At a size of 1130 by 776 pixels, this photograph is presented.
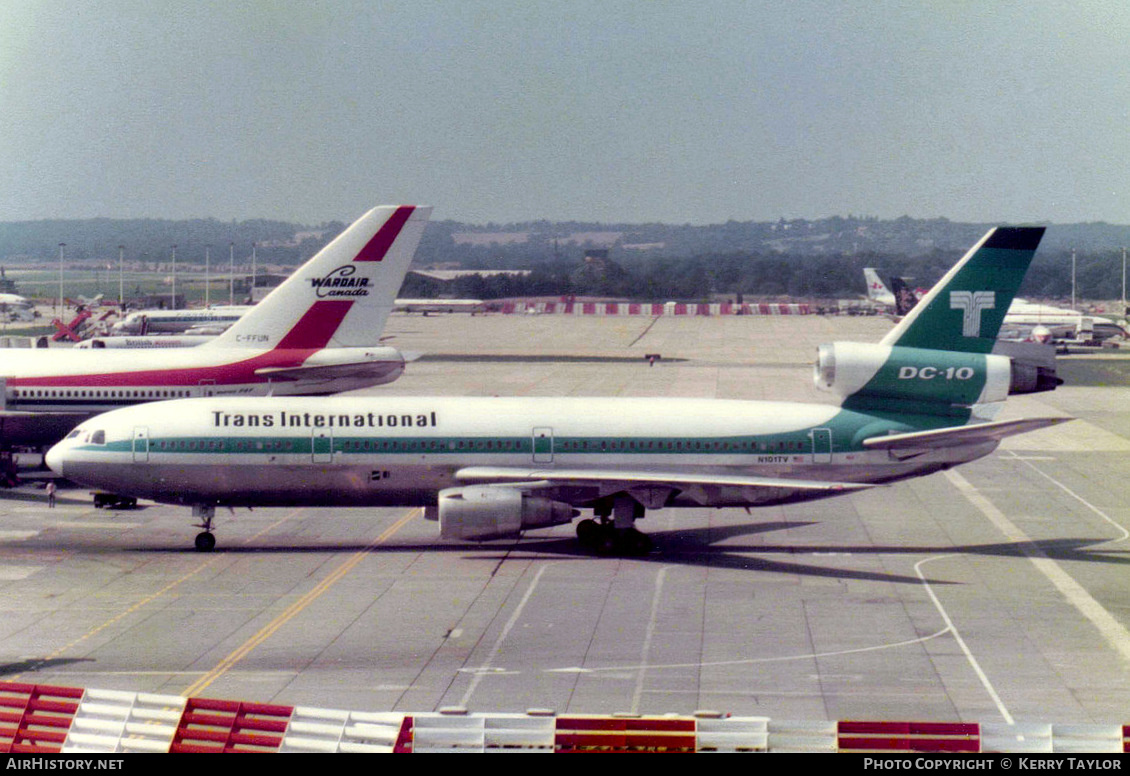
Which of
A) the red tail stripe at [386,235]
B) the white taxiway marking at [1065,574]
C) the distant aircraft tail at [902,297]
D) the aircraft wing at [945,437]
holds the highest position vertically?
the red tail stripe at [386,235]

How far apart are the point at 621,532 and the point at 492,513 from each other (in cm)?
432

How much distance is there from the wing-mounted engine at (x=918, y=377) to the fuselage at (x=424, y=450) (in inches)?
33.8

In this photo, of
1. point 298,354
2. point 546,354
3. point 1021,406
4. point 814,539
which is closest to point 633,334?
point 546,354

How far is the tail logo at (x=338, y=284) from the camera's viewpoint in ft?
201

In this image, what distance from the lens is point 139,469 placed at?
4541 centimetres

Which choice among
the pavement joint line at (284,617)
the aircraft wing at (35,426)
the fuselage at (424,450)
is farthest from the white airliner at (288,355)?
the fuselage at (424,450)

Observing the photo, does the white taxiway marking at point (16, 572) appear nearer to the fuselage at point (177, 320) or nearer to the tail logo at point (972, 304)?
the tail logo at point (972, 304)

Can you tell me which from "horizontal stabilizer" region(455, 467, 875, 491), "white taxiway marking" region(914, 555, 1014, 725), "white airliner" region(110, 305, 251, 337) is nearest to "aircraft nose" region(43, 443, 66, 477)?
"horizontal stabilizer" region(455, 467, 875, 491)

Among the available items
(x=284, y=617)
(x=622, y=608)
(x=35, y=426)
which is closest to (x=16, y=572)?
(x=284, y=617)

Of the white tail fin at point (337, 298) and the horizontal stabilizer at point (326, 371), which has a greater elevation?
the white tail fin at point (337, 298)

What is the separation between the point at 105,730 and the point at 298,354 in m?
38.6

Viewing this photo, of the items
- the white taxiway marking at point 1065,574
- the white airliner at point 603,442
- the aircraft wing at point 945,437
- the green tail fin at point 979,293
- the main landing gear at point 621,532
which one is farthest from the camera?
the green tail fin at point 979,293

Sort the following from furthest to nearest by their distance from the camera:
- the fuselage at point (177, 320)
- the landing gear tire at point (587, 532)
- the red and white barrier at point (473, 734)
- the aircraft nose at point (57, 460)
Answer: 1. the fuselage at point (177, 320)
2. the landing gear tire at point (587, 532)
3. the aircraft nose at point (57, 460)
4. the red and white barrier at point (473, 734)

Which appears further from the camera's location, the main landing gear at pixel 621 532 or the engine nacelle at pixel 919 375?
the engine nacelle at pixel 919 375
